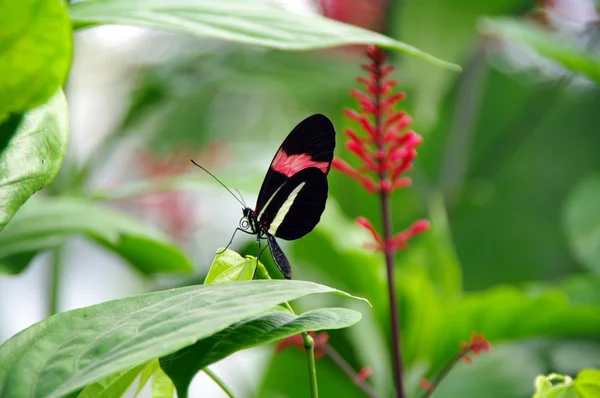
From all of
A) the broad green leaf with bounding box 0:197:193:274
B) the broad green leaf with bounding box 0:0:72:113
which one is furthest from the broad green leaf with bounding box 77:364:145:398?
the broad green leaf with bounding box 0:197:193:274

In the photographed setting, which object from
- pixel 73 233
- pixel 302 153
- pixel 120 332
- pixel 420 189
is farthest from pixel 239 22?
pixel 420 189

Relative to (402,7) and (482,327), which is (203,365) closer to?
(482,327)

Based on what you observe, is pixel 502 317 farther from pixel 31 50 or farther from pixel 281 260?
pixel 31 50

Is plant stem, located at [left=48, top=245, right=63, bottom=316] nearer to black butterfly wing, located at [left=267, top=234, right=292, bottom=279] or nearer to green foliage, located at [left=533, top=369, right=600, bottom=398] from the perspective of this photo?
black butterfly wing, located at [left=267, top=234, right=292, bottom=279]

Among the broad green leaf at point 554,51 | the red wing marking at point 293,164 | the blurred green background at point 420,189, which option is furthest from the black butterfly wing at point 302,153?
the broad green leaf at point 554,51

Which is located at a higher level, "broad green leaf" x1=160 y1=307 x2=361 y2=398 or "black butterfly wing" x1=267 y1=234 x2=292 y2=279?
"broad green leaf" x1=160 y1=307 x2=361 y2=398
